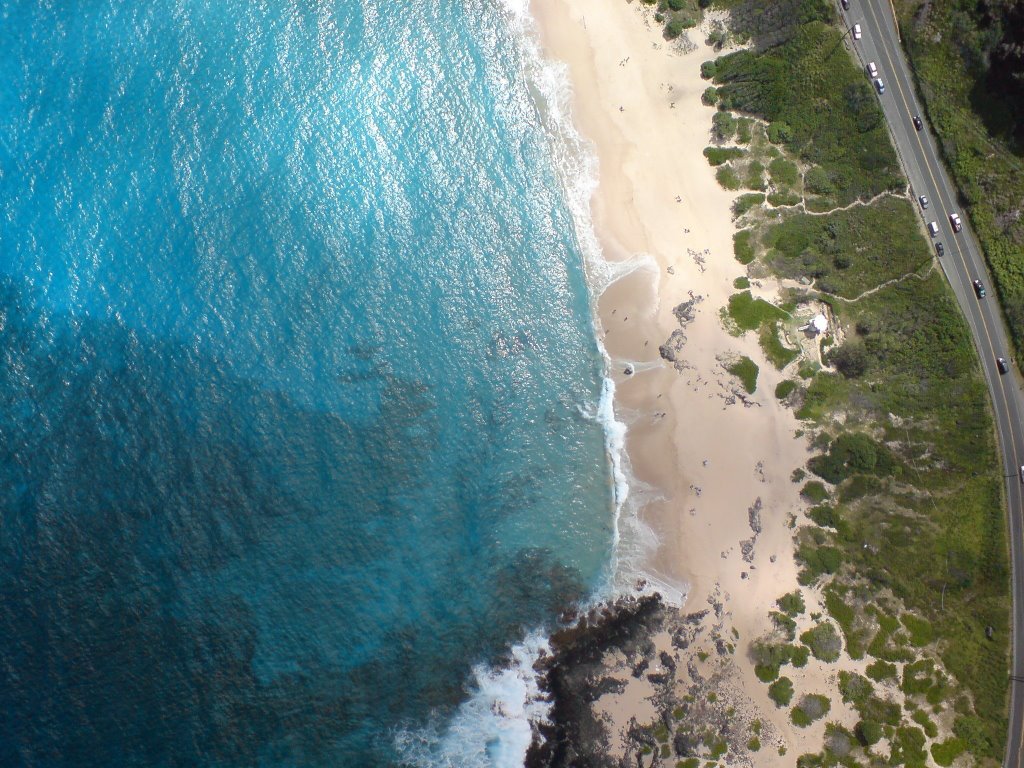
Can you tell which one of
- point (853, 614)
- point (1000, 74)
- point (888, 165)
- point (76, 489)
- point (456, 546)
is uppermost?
point (1000, 74)

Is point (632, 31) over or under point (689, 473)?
over

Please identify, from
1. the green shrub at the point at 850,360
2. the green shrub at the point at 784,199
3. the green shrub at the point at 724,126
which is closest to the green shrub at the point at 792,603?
the green shrub at the point at 850,360

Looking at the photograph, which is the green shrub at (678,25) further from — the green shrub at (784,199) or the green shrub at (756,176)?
the green shrub at (784,199)

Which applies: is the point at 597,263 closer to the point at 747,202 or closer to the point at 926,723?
the point at 747,202

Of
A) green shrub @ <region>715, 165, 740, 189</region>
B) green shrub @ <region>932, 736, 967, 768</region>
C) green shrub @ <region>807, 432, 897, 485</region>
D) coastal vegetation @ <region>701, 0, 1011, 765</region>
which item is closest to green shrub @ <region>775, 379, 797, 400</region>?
coastal vegetation @ <region>701, 0, 1011, 765</region>

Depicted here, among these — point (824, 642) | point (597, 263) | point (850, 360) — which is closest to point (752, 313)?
point (850, 360)

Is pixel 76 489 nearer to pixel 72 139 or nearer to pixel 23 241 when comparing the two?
pixel 23 241

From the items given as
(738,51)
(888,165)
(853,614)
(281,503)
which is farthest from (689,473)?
(738,51)
